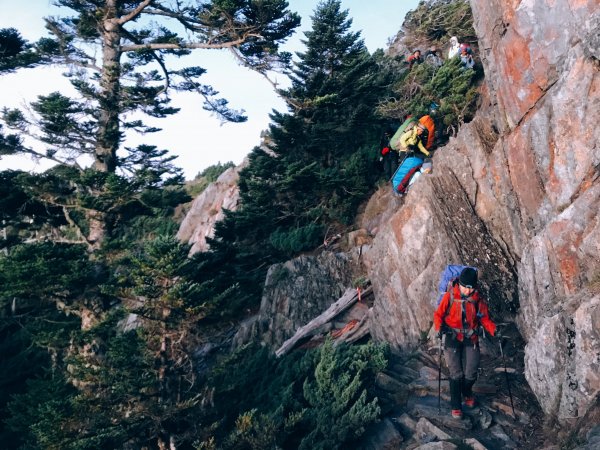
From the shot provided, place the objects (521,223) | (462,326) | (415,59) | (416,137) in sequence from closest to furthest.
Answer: (462,326), (521,223), (416,137), (415,59)

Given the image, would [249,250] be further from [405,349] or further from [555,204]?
[555,204]

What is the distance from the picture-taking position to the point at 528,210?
7.68 m

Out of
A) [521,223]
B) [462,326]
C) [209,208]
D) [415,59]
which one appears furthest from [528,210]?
[209,208]

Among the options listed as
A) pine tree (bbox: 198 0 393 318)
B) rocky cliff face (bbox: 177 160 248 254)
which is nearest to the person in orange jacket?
pine tree (bbox: 198 0 393 318)

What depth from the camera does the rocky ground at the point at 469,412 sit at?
19.8 feet

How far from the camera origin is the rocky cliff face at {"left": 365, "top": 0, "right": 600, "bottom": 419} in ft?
A: 19.3

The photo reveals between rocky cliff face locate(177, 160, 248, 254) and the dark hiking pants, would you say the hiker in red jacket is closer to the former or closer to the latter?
rocky cliff face locate(177, 160, 248, 254)

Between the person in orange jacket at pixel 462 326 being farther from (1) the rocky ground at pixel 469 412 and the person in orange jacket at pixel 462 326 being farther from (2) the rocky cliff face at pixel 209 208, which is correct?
(2) the rocky cliff face at pixel 209 208

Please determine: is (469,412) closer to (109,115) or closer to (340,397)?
(340,397)

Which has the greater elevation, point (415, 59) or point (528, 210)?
point (415, 59)

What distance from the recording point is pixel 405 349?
9125 millimetres

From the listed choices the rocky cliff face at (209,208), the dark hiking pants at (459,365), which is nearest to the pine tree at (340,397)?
the dark hiking pants at (459,365)

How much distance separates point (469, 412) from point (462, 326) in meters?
1.37

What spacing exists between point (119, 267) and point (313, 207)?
22.6ft
